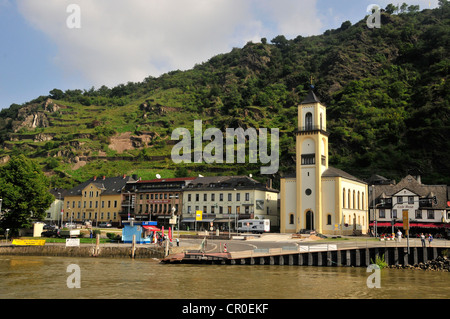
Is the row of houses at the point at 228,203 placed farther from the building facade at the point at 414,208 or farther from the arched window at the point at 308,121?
the arched window at the point at 308,121


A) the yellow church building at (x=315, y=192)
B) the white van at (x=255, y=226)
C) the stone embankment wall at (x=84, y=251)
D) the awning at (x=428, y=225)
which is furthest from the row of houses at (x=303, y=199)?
the stone embankment wall at (x=84, y=251)

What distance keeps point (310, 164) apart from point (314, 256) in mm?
27635

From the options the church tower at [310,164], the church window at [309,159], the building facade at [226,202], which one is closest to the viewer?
the church tower at [310,164]

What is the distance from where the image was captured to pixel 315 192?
221ft

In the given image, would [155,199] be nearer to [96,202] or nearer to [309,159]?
[96,202]

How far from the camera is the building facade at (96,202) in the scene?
9012 cm

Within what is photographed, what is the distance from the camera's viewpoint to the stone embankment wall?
154 feet

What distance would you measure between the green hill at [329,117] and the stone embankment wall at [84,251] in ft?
197

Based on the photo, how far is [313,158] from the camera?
68875 millimetres

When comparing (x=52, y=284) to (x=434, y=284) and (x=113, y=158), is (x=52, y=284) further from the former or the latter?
(x=113, y=158)

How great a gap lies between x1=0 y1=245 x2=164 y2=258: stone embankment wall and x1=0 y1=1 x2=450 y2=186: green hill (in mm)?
60152

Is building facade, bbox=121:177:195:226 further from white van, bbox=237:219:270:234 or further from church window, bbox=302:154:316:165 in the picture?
church window, bbox=302:154:316:165

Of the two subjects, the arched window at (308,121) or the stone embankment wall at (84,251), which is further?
the arched window at (308,121)

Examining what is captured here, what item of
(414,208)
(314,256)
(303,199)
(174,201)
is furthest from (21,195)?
(414,208)
